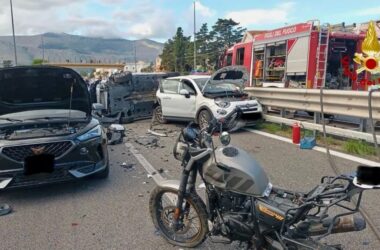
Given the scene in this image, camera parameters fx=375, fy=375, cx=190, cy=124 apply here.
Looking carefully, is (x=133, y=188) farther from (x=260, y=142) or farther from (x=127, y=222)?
(x=260, y=142)

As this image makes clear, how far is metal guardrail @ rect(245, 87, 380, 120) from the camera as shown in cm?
668

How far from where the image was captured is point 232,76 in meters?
10.5

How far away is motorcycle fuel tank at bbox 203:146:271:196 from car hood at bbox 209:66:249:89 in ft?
23.1

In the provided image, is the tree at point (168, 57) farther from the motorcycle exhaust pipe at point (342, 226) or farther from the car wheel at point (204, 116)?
the motorcycle exhaust pipe at point (342, 226)

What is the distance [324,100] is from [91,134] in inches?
192

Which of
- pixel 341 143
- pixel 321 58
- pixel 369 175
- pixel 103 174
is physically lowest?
pixel 103 174

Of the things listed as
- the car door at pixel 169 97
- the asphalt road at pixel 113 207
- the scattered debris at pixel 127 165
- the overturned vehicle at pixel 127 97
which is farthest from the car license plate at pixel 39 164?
the overturned vehicle at pixel 127 97

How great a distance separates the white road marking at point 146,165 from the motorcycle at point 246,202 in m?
2.17


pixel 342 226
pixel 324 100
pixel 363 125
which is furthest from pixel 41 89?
pixel 363 125

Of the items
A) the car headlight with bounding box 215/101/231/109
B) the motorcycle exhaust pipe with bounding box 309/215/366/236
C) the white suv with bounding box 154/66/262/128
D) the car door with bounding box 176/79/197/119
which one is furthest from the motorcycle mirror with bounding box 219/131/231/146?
the car door with bounding box 176/79/197/119

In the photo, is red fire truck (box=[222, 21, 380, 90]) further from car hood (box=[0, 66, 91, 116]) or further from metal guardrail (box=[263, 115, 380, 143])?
car hood (box=[0, 66, 91, 116])

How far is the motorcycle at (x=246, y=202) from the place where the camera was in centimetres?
270

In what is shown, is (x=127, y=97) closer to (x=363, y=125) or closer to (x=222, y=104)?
(x=222, y=104)

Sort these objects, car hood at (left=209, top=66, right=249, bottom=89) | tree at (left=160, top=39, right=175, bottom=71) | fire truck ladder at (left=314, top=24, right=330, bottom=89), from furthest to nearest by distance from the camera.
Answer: tree at (left=160, top=39, right=175, bottom=71)
fire truck ladder at (left=314, top=24, right=330, bottom=89)
car hood at (left=209, top=66, right=249, bottom=89)
